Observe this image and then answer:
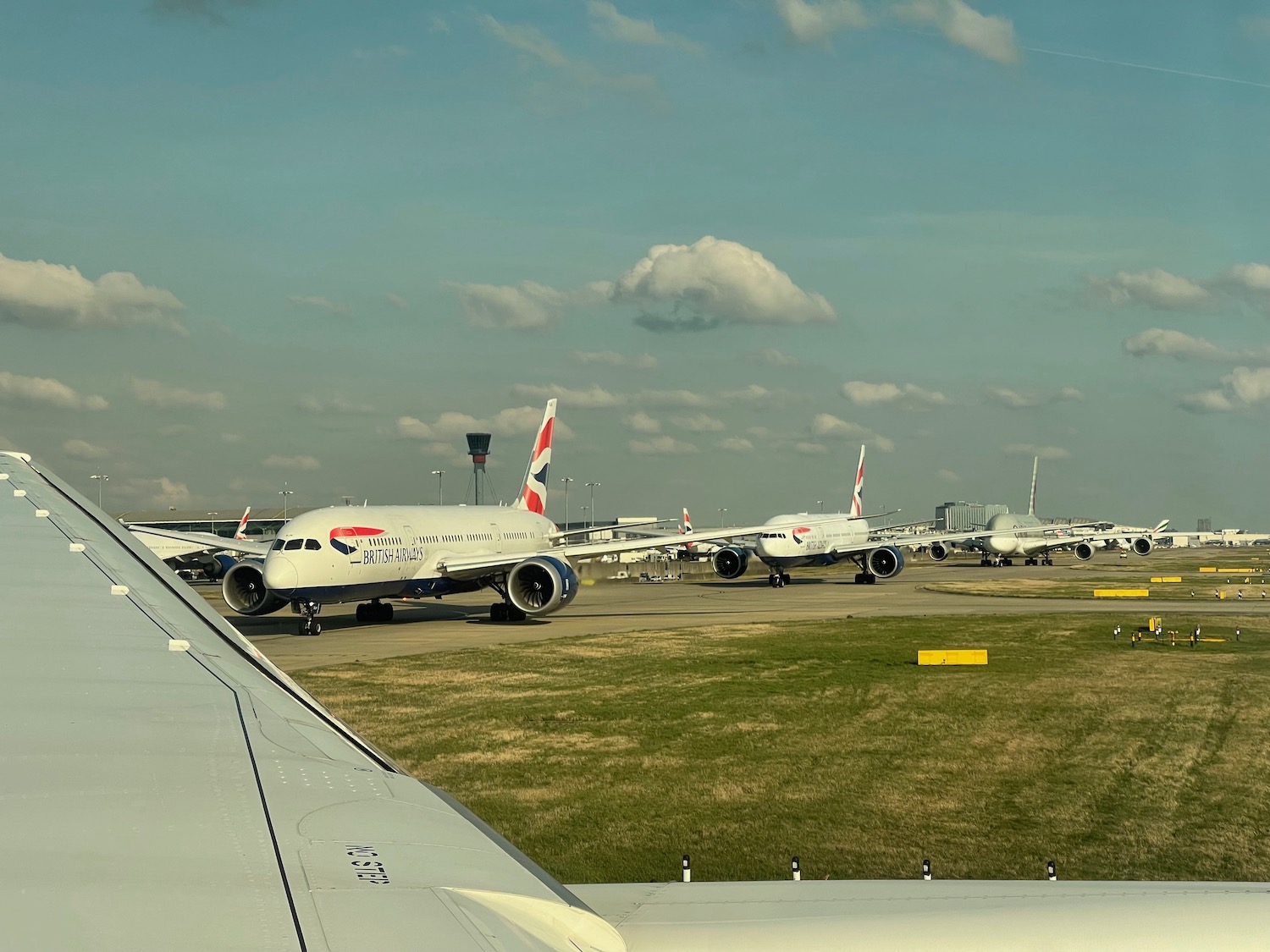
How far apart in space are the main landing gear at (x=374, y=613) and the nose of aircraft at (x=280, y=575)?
21.3 feet

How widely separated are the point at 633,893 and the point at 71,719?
1.79 metres

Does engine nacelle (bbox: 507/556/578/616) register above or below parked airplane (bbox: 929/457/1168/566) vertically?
below

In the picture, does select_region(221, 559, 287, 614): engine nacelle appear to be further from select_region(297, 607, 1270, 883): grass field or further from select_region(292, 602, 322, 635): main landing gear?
select_region(297, 607, 1270, 883): grass field

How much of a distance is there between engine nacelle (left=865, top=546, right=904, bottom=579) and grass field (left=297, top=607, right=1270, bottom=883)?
32.8 meters

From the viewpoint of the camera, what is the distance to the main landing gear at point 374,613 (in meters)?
34.0

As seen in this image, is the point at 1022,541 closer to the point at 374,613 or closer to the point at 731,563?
the point at 731,563

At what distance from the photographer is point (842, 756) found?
13.4 meters

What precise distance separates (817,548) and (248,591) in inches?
1239

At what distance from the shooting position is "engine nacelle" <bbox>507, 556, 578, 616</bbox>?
31.9m

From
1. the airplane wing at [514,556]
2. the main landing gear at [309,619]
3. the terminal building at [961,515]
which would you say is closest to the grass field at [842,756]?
the main landing gear at [309,619]

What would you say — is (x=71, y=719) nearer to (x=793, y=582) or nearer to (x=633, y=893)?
(x=633, y=893)

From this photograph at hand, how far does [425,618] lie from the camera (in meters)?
35.4

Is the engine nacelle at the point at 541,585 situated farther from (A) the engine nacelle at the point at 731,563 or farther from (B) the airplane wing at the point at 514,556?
(A) the engine nacelle at the point at 731,563

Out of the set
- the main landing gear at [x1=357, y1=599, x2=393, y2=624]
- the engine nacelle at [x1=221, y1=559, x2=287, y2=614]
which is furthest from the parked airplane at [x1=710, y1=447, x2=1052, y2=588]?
the engine nacelle at [x1=221, y1=559, x2=287, y2=614]
